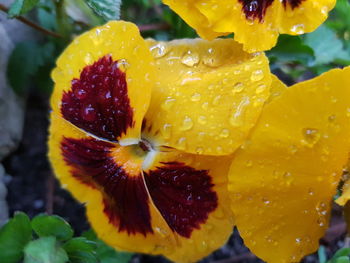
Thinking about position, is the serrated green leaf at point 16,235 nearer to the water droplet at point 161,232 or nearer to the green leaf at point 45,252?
the green leaf at point 45,252

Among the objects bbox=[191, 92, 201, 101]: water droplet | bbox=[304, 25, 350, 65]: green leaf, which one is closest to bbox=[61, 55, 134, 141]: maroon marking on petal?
bbox=[191, 92, 201, 101]: water droplet

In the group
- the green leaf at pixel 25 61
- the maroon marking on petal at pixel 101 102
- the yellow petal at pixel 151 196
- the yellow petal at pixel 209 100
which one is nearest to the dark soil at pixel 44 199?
the green leaf at pixel 25 61

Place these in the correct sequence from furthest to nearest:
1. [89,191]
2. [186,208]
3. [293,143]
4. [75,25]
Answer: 1. [75,25]
2. [89,191]
3. [186,208]
4. [293,143]

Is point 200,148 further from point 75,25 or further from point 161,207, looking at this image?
point 75,25

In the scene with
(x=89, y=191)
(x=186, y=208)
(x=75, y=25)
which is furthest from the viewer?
(x=75, y=25)

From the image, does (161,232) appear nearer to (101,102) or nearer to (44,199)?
(101,102)

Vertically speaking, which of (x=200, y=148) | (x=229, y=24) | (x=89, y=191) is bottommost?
(x=89, y=191)

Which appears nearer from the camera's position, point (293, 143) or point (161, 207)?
point (293, 143)

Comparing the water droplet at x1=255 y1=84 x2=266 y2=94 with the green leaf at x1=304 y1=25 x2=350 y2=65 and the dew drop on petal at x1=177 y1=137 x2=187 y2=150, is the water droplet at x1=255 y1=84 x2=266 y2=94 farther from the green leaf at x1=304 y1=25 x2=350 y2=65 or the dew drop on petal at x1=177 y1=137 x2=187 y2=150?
the green leaf at x1=304 y1=25 x2=350 y2=65

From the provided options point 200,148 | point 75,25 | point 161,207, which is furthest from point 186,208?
point 75,25

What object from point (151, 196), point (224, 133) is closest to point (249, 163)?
point (224, 133)
